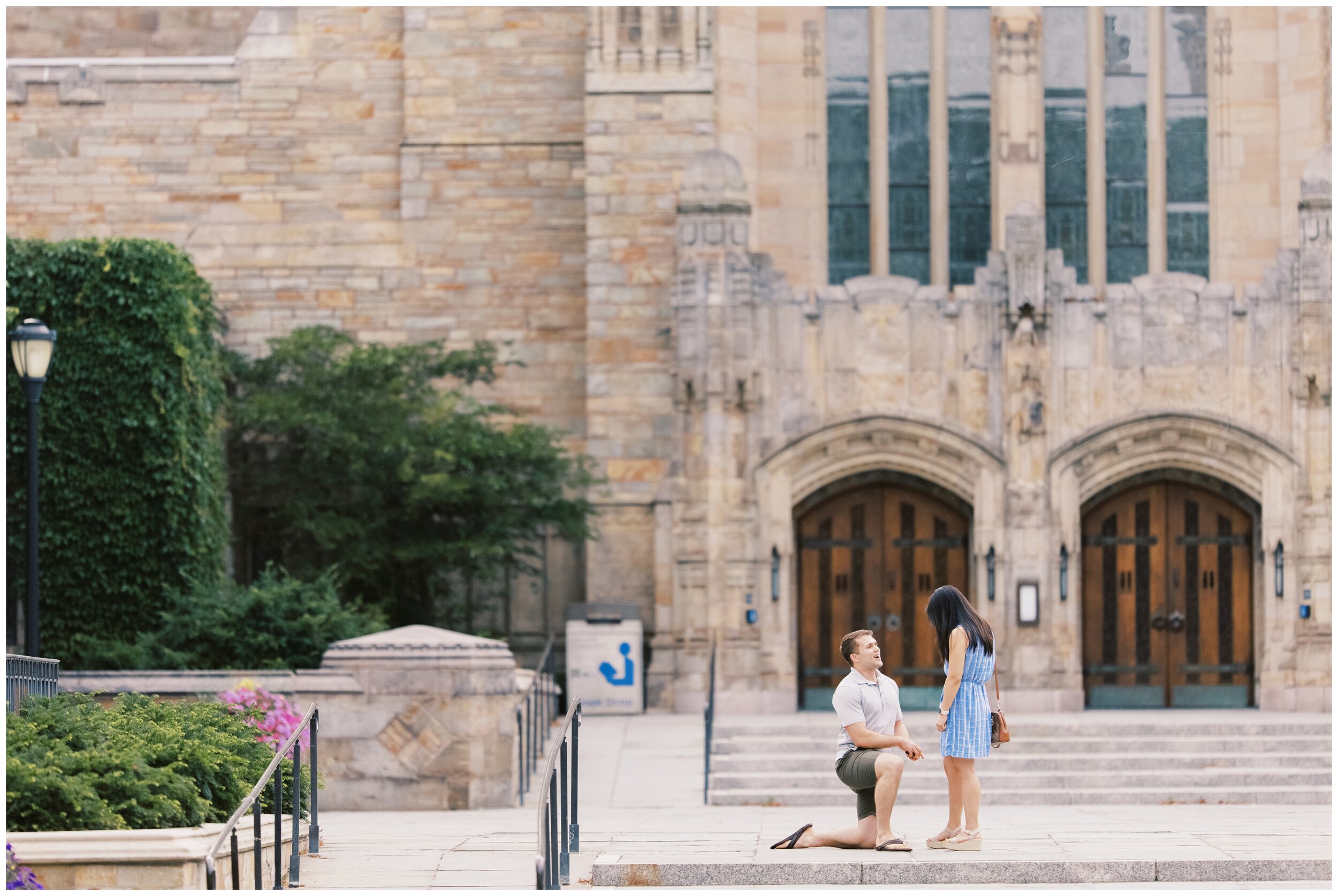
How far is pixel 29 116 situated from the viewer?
22.2 metres

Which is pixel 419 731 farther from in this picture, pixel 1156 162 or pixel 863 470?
pixel 1156 162

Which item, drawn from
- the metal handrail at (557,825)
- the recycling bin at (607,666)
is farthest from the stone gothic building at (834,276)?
the metal handrail at (557,825)

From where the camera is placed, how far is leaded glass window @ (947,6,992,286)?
73.6 ft

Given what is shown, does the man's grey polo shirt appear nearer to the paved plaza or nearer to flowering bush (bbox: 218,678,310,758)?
the paved plaza

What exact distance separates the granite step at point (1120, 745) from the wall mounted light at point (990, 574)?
3674 millimetres

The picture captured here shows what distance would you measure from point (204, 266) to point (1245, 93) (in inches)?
505

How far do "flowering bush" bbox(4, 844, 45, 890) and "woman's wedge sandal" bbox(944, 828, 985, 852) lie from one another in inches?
183

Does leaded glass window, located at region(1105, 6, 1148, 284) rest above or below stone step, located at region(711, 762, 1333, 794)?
above

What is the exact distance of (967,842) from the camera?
388 inches

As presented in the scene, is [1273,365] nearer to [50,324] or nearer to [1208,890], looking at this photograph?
[1208,890]

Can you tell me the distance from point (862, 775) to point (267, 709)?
18.7 ft

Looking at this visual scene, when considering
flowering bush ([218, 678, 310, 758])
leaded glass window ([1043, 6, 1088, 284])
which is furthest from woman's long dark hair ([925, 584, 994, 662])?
leaded glass window ([1043, 6, 1088, 284])

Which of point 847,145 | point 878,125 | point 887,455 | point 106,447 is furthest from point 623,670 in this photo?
point 878,125

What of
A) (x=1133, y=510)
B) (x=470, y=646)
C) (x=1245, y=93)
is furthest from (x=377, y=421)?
(x=1245, y=93)
